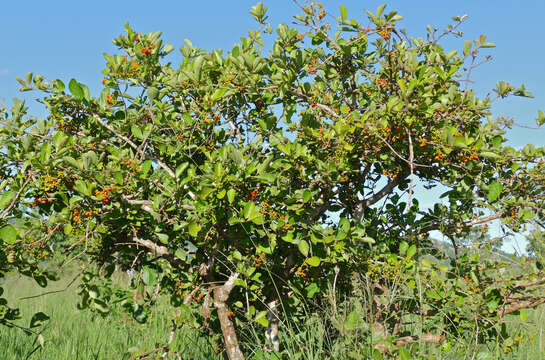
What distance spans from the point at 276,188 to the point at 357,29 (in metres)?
1.34

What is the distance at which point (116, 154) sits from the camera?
2951 millimetres

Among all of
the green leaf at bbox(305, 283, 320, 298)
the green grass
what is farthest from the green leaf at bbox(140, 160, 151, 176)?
the green leaf at bbox(305, 283, 320, 298)

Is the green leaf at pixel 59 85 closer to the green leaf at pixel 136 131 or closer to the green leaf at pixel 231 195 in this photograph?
the green leaf at pixel 136 131

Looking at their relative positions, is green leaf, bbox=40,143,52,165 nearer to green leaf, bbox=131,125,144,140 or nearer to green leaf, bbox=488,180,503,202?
green leaf, bbox=131,125,144,140

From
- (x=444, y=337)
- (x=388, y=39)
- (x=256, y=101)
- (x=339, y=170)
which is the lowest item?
(x=444, y=337)

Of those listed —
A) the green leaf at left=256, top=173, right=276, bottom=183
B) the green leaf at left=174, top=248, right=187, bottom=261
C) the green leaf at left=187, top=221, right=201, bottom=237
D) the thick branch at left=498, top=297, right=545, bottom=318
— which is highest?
the green leaf at left=256, top=173, right=276, bottom=183

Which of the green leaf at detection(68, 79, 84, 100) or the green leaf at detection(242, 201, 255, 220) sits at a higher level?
the green leaf at detection(68, 79, 84, 100)

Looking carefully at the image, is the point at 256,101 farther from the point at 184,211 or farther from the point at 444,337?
the point at 444,337

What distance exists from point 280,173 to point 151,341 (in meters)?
2.95

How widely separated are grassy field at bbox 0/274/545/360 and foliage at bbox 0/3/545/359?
26 centimetres

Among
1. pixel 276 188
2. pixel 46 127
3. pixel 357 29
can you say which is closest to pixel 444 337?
pixel 276 188

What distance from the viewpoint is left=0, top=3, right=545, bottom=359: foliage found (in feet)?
9.54

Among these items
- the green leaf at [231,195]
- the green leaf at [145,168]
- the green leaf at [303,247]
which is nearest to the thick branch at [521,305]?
the green leaf at [303,247]

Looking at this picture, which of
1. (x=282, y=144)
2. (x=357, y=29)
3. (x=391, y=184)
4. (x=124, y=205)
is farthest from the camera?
(x=391, y=184)
